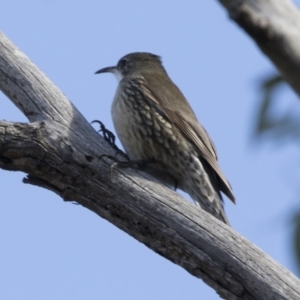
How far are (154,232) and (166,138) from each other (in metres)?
1.53

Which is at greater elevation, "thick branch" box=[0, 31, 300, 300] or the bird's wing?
the bird's wing

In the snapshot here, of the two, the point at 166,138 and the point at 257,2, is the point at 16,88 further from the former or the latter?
the point at 257,2

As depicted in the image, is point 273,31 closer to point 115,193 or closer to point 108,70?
point 115,193

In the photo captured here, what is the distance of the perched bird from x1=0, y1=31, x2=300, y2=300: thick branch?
97 centimetres

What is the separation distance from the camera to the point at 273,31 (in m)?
0.94

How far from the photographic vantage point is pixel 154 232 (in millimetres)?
3832

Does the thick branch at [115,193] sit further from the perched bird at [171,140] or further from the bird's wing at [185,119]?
the bird's wing at [185,119]

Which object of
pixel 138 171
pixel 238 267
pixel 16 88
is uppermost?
pixel 16 88

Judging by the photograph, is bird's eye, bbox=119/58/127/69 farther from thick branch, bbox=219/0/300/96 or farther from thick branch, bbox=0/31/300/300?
thick branch, bbox=219/0/300/96

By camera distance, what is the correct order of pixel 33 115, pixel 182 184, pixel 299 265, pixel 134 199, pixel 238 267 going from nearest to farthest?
pixel 299 265, pixel 238 267, pixel 134 199, pixel 33 115, pixel 182 184

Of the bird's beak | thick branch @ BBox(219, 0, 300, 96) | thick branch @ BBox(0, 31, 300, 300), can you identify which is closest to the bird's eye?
the bird's beak


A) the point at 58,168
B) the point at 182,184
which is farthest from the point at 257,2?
the point at 182,184

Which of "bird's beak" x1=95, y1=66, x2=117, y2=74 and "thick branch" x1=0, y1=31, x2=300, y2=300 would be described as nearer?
"thick branch" x1=0, y1=31, x2=300, y2=300

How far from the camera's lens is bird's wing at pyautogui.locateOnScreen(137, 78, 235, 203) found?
512 cm
